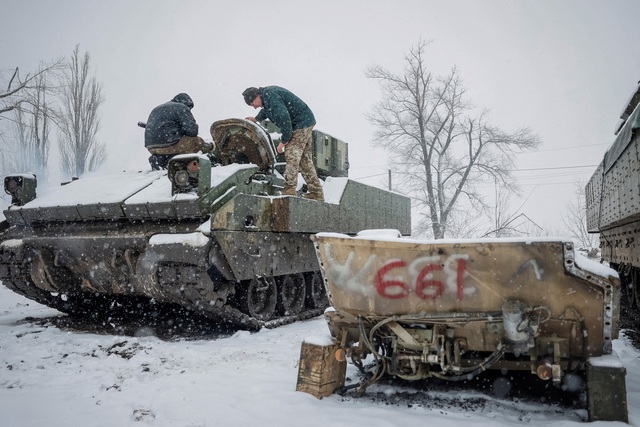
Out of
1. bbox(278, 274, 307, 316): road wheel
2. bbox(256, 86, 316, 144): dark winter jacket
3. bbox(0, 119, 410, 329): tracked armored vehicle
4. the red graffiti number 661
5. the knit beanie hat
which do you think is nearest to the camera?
the red graffiti number 661

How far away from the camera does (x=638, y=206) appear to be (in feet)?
16.9

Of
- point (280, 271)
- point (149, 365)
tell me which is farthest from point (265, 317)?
point (149, 365)

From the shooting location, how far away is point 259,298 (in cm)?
659

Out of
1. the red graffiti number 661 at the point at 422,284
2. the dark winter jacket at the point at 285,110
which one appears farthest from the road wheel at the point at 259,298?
the red graffiti number 661 at the point at 422,284

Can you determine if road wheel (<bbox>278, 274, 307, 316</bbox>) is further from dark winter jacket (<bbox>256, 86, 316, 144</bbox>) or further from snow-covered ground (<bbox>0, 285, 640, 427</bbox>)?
dark winter jacket (<bbox>256, 86, 316, 144</bbox>)

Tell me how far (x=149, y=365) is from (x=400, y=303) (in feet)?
7.67

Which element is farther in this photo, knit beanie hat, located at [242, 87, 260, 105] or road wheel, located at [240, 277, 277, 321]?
knit beanie hat, located at [242, 87, 260, 105]

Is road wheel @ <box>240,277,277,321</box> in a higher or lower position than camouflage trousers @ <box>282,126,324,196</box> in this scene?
lower

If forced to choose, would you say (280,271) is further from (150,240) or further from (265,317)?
(150,240)

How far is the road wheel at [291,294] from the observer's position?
277 inches

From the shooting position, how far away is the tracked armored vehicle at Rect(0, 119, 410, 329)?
532 centimetres

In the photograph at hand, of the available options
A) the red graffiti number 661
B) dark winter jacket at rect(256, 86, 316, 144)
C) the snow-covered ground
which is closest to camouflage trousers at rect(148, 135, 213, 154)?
dark winter jacket at rect(256, 86, 316, 144)

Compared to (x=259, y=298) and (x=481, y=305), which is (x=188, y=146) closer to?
(x=259, y=298)

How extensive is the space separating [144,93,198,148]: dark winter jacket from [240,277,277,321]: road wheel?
2135mm
